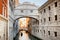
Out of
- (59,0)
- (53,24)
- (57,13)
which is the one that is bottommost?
(53,24)

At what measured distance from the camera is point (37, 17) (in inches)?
1022

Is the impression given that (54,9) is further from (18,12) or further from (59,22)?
(18,12)

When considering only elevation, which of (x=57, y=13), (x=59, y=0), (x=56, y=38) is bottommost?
(x=56, y=38)

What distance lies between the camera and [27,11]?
2653cm

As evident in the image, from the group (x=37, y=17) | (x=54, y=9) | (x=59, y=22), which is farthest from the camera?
(x=37, y=17)

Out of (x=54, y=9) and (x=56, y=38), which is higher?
(x=54, y=9)

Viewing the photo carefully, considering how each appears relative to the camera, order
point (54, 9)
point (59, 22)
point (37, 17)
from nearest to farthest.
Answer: point (59, 22) < point (54, 9) < point (37, 17)

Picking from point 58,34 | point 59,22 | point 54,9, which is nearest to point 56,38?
point 58,34

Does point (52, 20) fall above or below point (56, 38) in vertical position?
above

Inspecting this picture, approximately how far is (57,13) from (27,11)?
11787 millimetres

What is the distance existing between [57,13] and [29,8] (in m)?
11.9

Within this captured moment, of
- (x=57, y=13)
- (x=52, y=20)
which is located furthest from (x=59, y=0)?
(x=52, y=20)

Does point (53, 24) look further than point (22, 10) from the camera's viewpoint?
No

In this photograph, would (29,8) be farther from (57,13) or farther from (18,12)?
(57,13)
